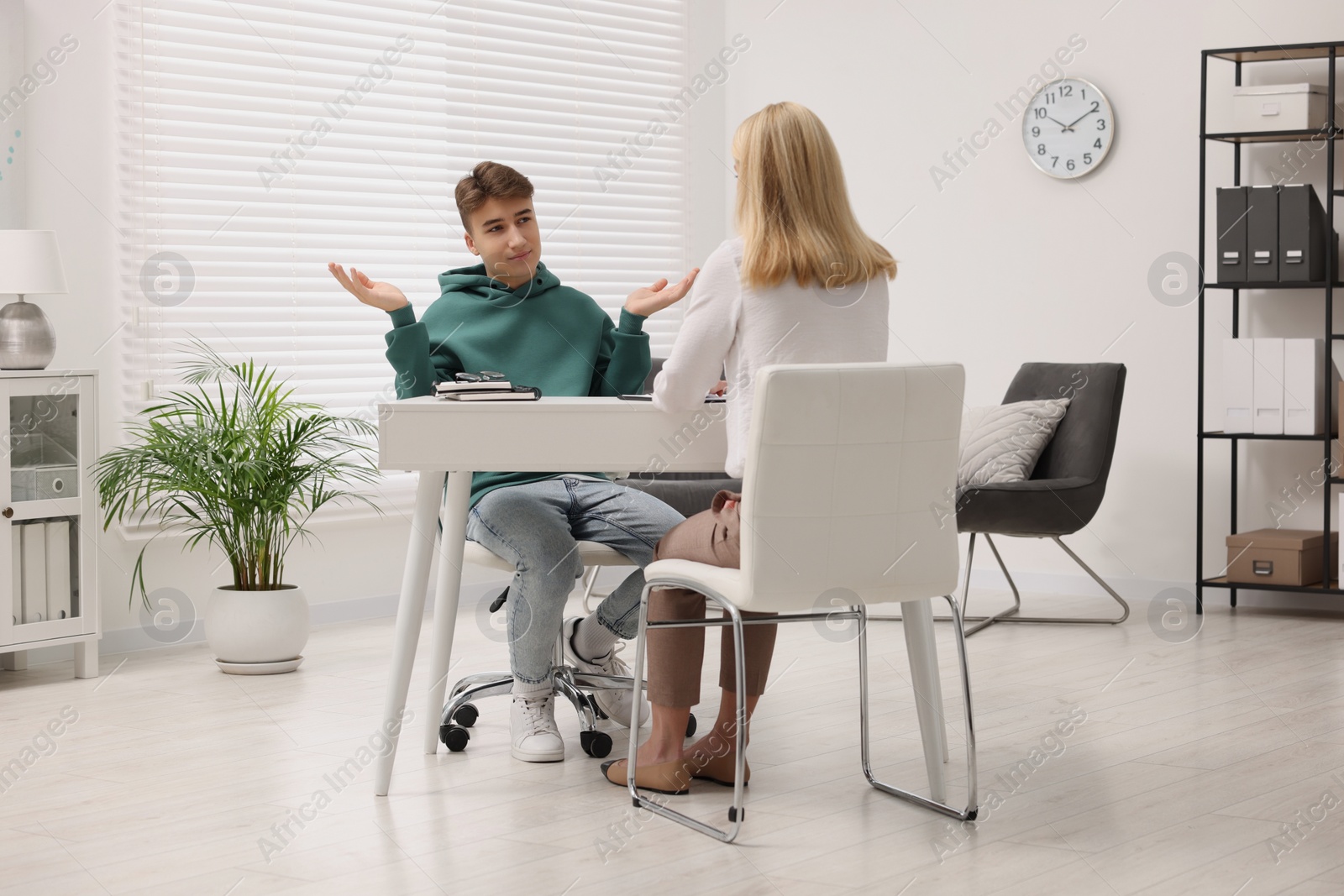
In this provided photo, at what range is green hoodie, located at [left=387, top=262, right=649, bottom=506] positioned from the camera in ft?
10.1

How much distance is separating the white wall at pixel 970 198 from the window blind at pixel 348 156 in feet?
0.53

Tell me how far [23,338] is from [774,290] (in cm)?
230

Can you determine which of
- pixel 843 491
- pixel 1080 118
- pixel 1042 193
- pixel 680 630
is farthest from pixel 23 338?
pixel 1080 118

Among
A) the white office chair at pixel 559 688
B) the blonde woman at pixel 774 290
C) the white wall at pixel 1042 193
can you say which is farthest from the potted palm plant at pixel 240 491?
the white wall at pixel 1042 193

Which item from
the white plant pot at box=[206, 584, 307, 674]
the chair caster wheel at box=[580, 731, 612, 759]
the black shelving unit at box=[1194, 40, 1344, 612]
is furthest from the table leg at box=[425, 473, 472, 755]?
the black shelving unit at box=[1194, 40, 1344, 612]

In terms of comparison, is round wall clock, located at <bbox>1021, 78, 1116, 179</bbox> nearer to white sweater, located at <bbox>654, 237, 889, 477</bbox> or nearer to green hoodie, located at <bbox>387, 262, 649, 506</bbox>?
green hoodie, located at <bbox>387, 262, 649, 506</bbox>

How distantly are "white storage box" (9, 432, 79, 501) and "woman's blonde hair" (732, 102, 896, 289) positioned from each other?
2.26m

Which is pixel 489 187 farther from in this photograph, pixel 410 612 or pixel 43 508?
pixel 43 508

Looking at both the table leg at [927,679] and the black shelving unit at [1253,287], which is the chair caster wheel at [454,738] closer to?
the table leg at [927,679]

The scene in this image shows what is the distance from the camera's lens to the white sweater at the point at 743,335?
246 cm

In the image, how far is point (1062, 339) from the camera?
5262 millimetres

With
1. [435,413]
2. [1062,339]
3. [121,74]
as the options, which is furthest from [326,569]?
[1062,339]

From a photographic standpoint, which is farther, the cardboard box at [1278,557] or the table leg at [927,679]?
the cardboard box at [1278,557]

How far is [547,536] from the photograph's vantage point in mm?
2879
